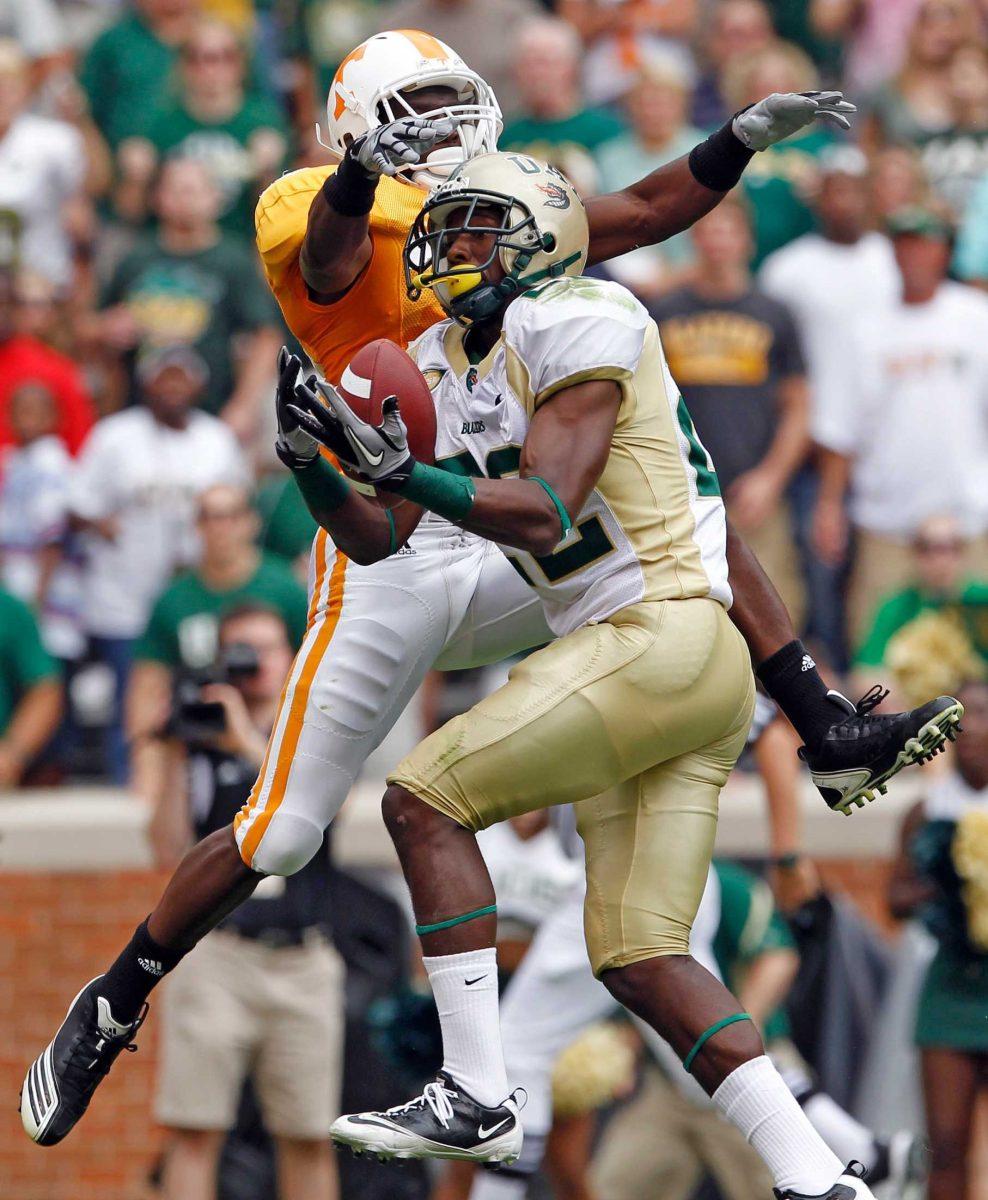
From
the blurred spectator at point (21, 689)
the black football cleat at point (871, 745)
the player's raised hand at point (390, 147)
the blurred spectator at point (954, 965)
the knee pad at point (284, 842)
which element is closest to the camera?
the player's raised hand at point (390, 147)

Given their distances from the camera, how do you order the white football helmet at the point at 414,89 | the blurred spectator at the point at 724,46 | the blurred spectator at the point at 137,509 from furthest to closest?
1. the blurred spectator at the point at 724,46
2. the blurred spectator at the point at 137,509
3. the white football helmet at the point at 414,89

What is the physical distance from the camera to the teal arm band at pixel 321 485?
467 centimetres

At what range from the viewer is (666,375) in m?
5.12

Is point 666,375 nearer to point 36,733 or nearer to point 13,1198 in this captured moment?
point 36,733

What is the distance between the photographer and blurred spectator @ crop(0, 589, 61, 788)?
28.9 feet

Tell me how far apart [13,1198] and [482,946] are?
475 centimetres

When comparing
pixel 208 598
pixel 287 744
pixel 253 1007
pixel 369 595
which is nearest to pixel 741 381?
pixel 208 598

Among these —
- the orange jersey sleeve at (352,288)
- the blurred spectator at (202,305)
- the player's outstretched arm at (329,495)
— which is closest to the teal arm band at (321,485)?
the player's outstretched arm at (329,495)

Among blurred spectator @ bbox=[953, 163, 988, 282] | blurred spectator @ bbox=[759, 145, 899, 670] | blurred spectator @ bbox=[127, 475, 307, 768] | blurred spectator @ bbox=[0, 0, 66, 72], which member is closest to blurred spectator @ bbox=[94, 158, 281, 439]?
blurred spectator @ bbox=[127, 475, 307, 768]

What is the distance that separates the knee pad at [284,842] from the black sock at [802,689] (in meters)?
1.07

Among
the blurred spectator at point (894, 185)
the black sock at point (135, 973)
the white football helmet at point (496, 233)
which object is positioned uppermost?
the white football helmet at point (496, 233)

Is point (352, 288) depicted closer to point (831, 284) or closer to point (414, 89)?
point (414, 89)

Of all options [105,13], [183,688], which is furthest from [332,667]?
[105,13]

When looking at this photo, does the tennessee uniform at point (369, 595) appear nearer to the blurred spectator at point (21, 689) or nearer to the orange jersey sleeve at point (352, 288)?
the orange jersey sleeve at point (352, 288)
